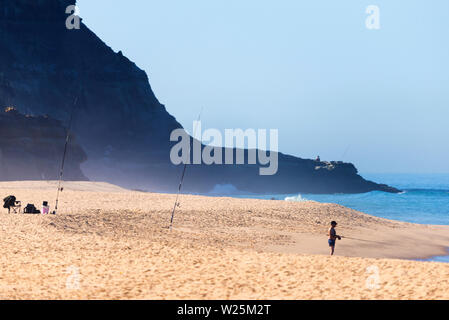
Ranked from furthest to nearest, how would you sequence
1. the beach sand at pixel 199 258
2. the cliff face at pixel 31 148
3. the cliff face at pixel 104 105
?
1. the cliff face at pixel 104 105
2. the cliff face at pixel 31 148
3. the beach sand at pixel 199 258

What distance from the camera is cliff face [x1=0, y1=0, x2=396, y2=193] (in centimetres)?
9694

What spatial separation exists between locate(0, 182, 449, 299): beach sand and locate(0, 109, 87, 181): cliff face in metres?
29.1

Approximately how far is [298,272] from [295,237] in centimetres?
978

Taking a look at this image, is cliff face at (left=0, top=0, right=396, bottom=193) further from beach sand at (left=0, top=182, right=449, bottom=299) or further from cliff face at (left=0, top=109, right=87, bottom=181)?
beach sand at (left=0, top=182, right=449, bottom=299)

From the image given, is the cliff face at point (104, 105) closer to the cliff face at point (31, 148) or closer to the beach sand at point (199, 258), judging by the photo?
the cliff face at point (31, 148)

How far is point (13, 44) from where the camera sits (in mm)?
96250

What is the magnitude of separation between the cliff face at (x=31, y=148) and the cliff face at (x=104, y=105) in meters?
32.1

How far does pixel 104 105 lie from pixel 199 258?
102 meters

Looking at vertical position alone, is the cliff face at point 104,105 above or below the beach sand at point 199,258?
above

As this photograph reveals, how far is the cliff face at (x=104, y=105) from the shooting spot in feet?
318

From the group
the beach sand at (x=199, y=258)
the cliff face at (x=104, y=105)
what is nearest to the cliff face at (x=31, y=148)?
the beach sand at (x=199, y=258)

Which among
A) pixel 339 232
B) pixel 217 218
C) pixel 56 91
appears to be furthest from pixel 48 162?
pixel 56 91

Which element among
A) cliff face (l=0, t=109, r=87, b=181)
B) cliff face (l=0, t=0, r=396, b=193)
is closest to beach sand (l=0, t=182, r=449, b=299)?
cliff face (l=0, t=109, r=87, b=181)

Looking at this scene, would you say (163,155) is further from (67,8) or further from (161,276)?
(161,276)
